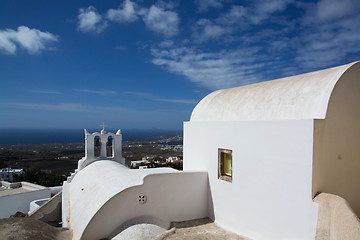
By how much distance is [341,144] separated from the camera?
5742 mm

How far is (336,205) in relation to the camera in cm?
459

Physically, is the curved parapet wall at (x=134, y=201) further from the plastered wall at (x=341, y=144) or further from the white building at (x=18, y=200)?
the white building at (x=18, y=200)

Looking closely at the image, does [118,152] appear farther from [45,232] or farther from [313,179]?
[313,179]

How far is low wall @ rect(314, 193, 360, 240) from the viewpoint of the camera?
3.92 metres

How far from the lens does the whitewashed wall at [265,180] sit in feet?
17.1

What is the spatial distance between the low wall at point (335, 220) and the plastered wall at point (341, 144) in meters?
0.37

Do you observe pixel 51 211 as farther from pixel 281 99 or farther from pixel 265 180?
pixel 281 99

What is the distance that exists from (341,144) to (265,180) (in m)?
2.08

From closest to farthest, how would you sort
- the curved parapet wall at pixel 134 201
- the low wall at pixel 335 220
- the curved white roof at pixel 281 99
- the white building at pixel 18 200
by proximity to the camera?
the low wall at pixel 335 220
the curved white roof at pixel 281 99
the curved parapet wall at pixel 134 201
the white building at pixel 18 200

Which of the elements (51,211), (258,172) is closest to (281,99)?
(258,172)

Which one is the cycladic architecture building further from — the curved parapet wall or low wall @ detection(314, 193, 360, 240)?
low wall @ detection(314, 193, 360, 240)

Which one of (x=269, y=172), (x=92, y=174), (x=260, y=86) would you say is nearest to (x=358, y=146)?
(x=269, y=172)

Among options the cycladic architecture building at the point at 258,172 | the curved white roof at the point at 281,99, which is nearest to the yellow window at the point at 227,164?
the cycladic architecture building at the point at 258,172

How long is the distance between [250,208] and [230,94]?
13.4 ft
